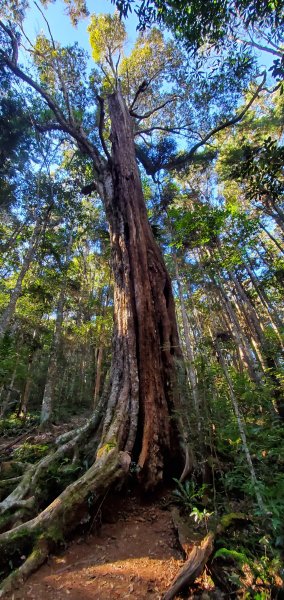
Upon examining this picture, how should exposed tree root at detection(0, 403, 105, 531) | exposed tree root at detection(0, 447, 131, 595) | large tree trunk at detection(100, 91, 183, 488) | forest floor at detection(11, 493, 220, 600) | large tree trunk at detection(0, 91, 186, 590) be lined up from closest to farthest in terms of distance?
1. forest floor at detection(11, 493, 220, 600)
2. exposed tree root at detection(0, 447, 131, 595)
3. large tree trunk at detection(0, 91, 186, 590)
4. exposed tree root at detection(0, 403, 105, 531)
5. large tree trunk at detection(100, 91, 183, 488)

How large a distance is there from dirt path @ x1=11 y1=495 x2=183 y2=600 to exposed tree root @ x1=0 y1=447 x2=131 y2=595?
11 cm

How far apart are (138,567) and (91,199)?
1761cm

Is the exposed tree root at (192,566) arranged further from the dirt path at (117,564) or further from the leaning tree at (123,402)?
the leaning tree at (123,402)

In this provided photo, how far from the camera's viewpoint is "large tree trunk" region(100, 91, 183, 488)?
365 cm

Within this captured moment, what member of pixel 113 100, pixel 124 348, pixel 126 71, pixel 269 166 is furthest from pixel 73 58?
pixel 124 348

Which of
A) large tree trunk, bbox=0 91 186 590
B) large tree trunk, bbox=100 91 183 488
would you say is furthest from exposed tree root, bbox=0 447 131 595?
large tree trunk, bbox=100 91 183 488

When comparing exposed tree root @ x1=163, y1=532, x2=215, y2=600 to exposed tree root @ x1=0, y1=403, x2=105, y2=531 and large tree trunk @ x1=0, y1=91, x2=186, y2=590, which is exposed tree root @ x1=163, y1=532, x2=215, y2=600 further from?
exposed tree root @ x1=0, y1=403, x2=105, y2=531

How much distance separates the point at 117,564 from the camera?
2.44m

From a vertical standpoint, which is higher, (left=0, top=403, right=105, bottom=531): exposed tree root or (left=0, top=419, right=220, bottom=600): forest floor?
(left=0, top=403, right=105, bottom=531): exposed tree root

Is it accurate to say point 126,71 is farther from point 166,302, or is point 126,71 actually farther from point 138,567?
point 138,567

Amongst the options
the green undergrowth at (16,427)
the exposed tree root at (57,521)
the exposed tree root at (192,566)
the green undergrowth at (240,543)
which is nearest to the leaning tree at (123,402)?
the exposed tree root at (57,521)

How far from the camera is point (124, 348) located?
4.25 metres

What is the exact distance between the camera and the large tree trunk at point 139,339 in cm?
365

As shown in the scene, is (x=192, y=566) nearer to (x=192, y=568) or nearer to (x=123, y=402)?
(x=192, y=568)
